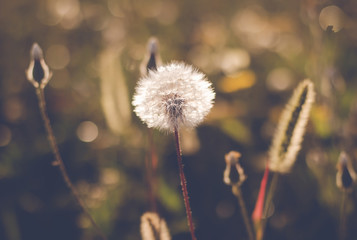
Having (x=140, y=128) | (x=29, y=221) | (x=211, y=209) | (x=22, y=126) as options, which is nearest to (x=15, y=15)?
(x=22, y=126)

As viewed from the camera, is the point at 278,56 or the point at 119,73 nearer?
the point at 119,73

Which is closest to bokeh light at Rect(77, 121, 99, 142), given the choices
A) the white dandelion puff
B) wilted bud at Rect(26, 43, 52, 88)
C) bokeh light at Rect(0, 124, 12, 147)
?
bokeh light at Rect(0, 124, 12, 147)

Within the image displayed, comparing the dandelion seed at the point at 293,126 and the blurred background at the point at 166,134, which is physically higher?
the blurred background at the point at 166,134

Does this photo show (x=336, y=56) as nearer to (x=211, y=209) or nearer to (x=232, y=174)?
(x=211, y=209)

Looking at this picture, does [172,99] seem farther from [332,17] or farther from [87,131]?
[332,17]

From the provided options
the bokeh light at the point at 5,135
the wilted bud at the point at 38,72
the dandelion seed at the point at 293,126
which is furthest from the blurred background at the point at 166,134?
the wilted bud at the point at 38,72

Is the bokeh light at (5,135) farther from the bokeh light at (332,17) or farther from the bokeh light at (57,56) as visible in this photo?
the bokeh light at (332,17)

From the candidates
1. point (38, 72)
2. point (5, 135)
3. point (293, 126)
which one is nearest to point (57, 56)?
point (5, 135)
